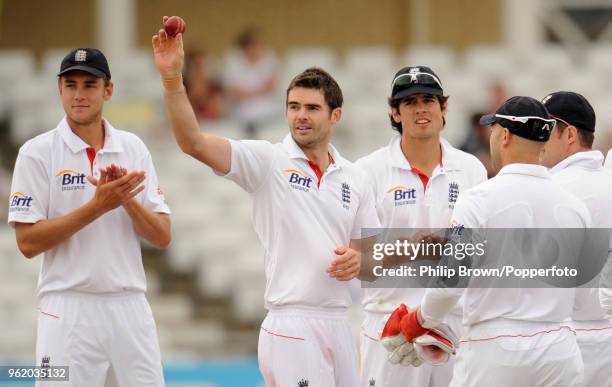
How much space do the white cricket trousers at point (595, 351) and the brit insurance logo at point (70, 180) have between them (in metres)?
2.78

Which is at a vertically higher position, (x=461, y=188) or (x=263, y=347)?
(x=461, y=188)

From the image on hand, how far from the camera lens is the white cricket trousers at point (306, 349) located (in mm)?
6277

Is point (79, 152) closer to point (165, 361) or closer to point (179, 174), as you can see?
point (165, 361)

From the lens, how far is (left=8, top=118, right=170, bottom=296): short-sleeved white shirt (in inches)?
248

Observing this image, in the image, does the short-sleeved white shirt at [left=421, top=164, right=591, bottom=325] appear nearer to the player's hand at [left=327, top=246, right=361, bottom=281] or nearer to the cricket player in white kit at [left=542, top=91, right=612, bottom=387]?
the player's hand at [left=327, top=246, right=361, bottom=281]

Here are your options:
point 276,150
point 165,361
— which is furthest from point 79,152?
point 165,361

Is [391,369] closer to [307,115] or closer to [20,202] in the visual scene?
[307,115]

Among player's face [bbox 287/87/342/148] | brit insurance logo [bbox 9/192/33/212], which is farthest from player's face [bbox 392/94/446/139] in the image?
brit insurance logo [bbox 9/192/33/212]

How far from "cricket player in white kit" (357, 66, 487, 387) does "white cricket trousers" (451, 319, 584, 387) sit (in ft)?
3.58

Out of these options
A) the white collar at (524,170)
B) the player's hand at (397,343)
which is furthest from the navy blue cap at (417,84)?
the player's hand at (397,343)

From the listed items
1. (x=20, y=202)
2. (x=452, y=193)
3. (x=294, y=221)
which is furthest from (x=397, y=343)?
(x=20, y=202)

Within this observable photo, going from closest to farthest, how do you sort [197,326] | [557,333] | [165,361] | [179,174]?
[557,333] → [165,361] → [197,326] → [179,174]

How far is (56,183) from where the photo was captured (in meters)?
6.36

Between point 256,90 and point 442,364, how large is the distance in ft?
25.8
